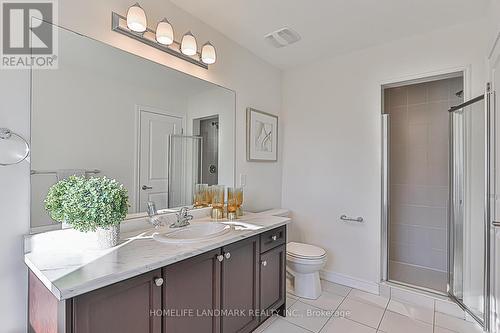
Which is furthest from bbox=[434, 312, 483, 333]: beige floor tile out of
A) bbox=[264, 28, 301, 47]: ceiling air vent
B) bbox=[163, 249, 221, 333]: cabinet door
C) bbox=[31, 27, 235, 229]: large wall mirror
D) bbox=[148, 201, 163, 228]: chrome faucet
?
bbox=[264, 28, 301, 47]: ceiling air vent

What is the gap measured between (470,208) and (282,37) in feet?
7.16

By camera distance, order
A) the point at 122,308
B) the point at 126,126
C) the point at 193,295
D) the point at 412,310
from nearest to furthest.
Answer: the point at 122,308 < the point at 193,295 < the point at 126,126 < the point at 412,310

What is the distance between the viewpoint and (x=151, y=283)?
1.25 metres

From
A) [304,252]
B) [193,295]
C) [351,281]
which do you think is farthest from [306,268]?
[193,295]

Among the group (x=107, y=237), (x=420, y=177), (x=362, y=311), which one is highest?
(x=420, y=177)

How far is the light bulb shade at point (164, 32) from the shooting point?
5.78 ft

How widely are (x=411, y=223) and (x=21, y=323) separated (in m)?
3.79

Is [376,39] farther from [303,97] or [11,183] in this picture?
[11,183]

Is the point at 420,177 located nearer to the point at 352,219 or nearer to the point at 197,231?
the point at 352,219

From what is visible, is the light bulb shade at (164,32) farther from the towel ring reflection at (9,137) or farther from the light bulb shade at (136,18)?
the towel ring reflection at (9,137)

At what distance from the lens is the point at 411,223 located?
10.9ft

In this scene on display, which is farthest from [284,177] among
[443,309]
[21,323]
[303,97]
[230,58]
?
[21,323]

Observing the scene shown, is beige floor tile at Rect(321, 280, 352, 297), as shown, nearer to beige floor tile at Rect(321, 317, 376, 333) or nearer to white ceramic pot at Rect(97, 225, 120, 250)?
beige floor tile at Rect(321, 317, 376, 333)

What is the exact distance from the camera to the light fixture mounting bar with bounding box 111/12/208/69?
1605 millimetres
